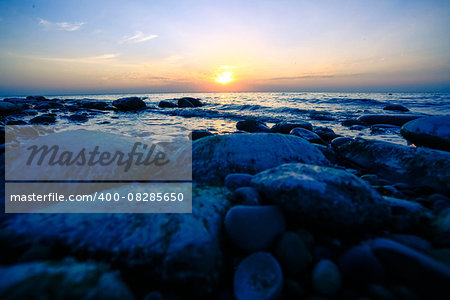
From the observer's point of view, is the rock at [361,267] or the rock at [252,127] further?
the rock at [252,127]

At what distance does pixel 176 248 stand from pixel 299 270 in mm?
778

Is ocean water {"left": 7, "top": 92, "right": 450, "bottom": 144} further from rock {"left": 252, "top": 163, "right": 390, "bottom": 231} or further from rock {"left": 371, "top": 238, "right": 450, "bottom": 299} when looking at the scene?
rock {"left": 371, "top": 238, "right": 450, "bottom": 299}

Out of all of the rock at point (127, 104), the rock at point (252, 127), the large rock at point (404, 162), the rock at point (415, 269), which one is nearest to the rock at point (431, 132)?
the large rock at point (404, 162)

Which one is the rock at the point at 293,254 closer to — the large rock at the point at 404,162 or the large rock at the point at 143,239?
the large rock at the point at 143,239

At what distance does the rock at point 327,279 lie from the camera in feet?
3.52

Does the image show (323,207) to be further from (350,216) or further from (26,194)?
(26,194)

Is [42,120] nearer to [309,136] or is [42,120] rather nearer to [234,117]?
[234,117]

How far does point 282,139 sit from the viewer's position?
2828mm

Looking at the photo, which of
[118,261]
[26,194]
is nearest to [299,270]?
[118,261]

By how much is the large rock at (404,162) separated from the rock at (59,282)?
10.6ft

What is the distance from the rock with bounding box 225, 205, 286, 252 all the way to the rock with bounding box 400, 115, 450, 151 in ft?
14.4

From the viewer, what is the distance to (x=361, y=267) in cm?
109

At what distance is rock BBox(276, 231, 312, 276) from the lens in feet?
3.92

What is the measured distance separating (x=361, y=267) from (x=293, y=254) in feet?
1.20
